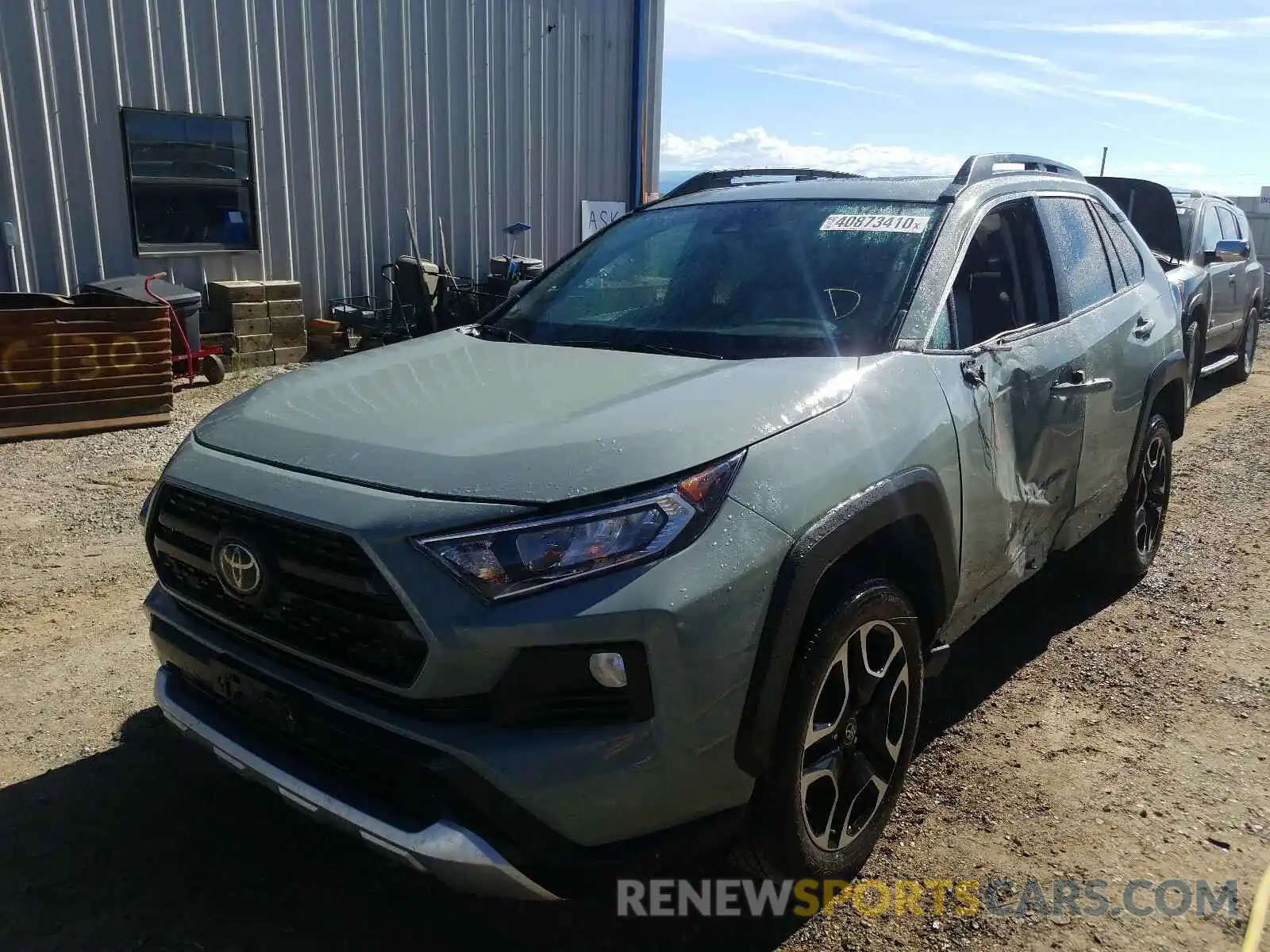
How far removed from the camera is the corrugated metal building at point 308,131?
27.4 feet

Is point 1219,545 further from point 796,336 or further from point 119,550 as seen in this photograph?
point 119,550

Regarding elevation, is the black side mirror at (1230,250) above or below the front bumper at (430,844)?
above

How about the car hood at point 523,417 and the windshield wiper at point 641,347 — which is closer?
the car hood at point 523,417

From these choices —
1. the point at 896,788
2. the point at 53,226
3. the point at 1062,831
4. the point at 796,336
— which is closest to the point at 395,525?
the point at 796,336

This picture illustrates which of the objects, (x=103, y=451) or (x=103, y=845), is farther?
(x=103, y=451)

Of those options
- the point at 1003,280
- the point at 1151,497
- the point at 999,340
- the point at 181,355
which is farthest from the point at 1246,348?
the point at 181,355

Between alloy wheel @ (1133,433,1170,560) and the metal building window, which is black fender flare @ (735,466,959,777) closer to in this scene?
alloy wheel @ (1133,433,1170,560)

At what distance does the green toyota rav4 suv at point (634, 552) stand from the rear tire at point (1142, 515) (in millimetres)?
1238

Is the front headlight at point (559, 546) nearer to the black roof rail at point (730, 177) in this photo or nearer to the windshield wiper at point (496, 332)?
the windshield wiper at point (496, 332)

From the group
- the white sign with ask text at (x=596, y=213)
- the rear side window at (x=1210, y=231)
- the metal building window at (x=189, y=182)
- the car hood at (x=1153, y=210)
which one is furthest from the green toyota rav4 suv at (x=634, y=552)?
the white sign with ask text at (x=596, y=213)

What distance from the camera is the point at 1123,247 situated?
437cm

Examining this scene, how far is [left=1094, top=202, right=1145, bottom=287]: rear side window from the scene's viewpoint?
4.27 metres

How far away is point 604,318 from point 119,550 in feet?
9.85

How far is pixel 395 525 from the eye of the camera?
1939 mm
